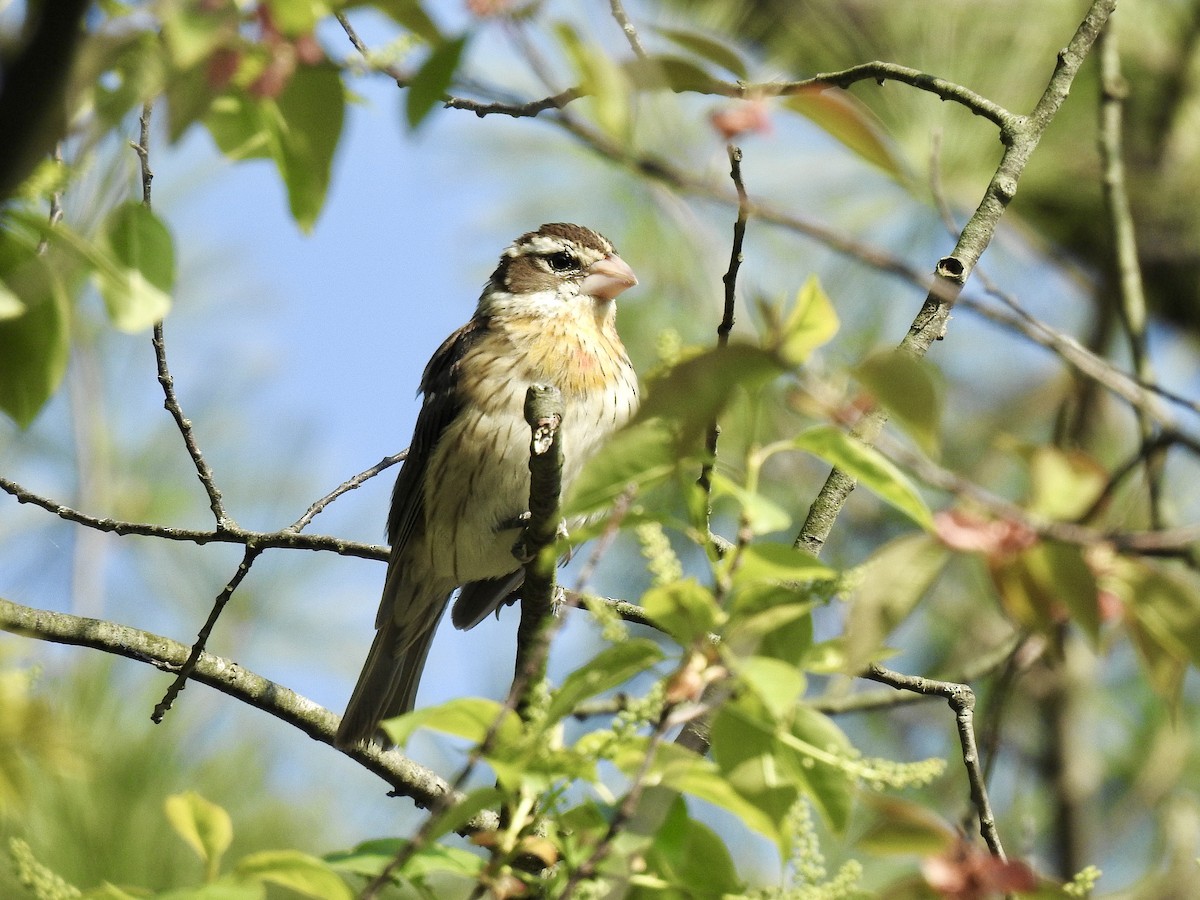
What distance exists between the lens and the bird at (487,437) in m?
4.61

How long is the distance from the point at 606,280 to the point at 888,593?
3753 mm

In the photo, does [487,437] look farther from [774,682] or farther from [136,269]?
[774,682]

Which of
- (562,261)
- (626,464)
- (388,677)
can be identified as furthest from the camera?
(562,261)

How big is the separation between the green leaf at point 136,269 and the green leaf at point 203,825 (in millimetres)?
626

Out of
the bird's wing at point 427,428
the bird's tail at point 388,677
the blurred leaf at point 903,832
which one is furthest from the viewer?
the bird's wing at point 427,428

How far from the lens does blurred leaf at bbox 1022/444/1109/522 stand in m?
1.36

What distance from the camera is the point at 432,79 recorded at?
1.36 meters

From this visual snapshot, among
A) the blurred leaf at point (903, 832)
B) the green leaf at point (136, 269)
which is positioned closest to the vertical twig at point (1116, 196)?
the blurred leaf at point (903, 832)

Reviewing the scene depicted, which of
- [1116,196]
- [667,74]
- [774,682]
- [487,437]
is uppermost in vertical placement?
[1116,196]

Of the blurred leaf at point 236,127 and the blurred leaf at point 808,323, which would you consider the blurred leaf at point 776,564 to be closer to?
the blurred leaf at point 808,323

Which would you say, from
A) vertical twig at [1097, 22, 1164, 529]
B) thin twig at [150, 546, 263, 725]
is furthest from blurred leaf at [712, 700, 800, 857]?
vertical twig at [1097, 22, 1164, 529]

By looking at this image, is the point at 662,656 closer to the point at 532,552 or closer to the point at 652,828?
the point at 652,828

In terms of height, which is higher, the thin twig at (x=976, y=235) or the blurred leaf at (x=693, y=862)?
the thin twig at (x=976, y=235)

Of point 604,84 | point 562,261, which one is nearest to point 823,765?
point 604,84
